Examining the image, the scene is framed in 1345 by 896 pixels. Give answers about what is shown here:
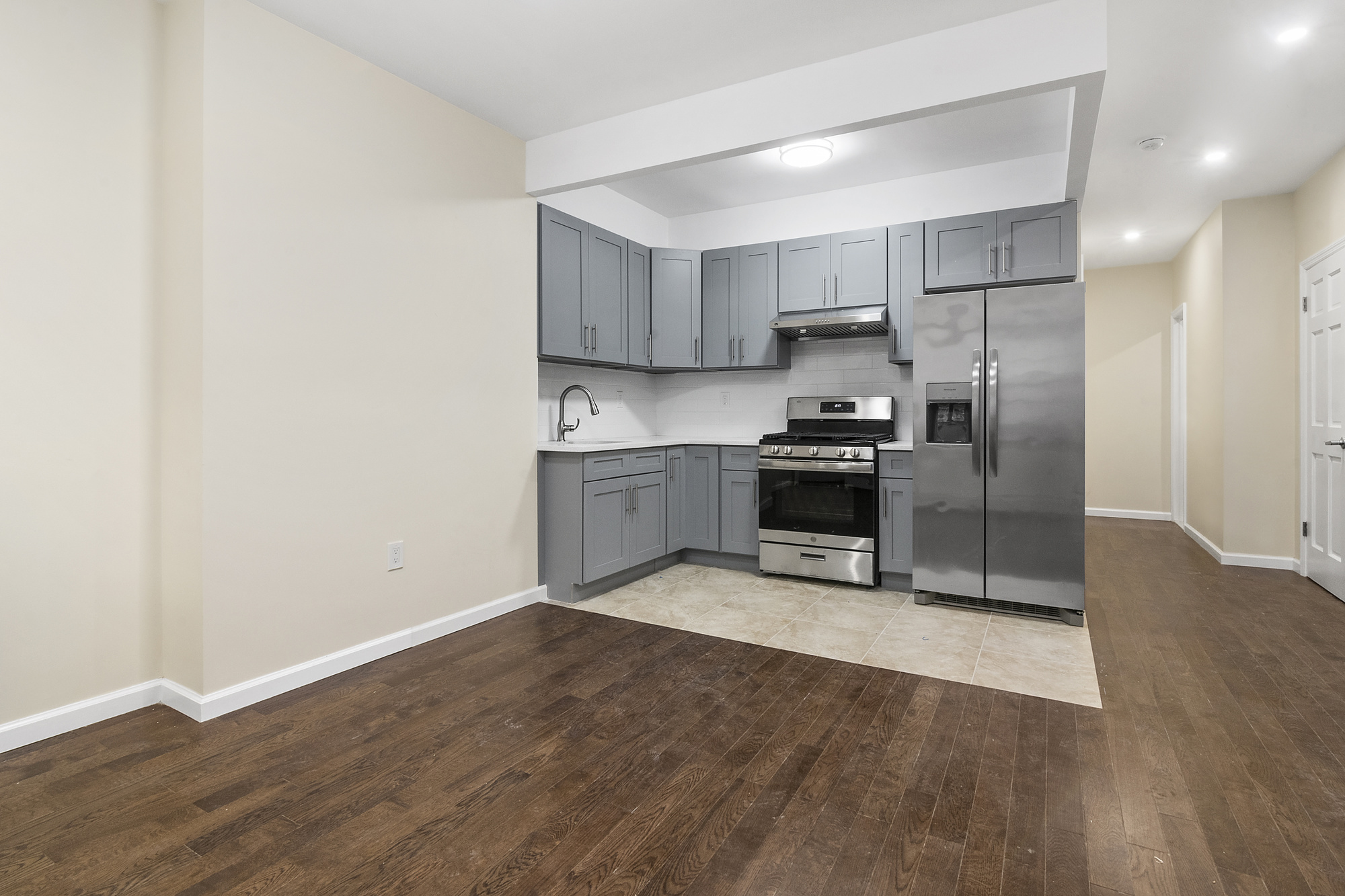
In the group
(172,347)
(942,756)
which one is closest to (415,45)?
(172,347)

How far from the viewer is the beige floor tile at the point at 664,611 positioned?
136 inches

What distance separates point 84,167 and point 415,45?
50.3 inches

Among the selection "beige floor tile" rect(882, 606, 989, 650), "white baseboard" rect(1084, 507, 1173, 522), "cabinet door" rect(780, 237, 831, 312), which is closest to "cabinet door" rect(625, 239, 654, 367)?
"cabinet door" rect(780, 237, 831, 312)

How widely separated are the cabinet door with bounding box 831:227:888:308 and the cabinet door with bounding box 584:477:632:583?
1.87m

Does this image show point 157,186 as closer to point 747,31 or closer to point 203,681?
point 203,681

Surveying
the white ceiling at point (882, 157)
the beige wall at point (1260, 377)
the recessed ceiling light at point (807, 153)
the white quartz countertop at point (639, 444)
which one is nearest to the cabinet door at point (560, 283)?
the white ceiling at point (882, 157)

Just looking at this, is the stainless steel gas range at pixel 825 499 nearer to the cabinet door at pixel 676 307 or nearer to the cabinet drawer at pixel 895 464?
the cabinet drawer at pixel 895 464

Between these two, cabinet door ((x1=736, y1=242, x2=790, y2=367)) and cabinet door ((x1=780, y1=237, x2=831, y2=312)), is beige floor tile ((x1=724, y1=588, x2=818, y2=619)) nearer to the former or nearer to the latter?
cabinet door ((x1=736, y1=242, x2=790, y2=367))

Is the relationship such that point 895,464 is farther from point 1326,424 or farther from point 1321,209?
point 1321,209

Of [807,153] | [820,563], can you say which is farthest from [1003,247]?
[820,563]

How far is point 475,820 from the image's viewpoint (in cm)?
174

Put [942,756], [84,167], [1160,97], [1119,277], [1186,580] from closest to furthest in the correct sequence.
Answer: [942,756] < [84,167] < [1160,97] < [1186,580] < [1119,277]

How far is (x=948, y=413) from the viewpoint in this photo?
3.68 m

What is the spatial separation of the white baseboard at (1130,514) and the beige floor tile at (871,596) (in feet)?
12.4
